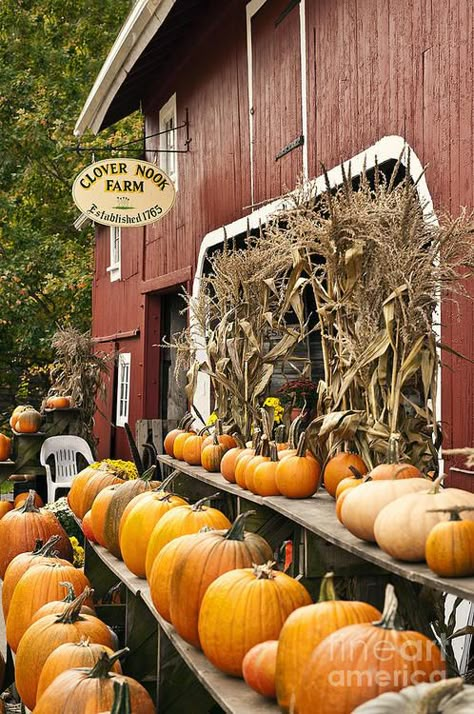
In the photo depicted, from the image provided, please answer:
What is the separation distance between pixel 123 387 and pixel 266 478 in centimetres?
1004

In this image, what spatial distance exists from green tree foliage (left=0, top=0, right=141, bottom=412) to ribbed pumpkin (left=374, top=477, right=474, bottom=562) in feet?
49.2

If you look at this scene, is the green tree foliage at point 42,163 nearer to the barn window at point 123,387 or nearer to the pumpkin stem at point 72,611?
the barn window at point 123,387

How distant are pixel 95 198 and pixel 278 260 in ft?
16.9

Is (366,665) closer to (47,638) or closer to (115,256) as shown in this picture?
(47,638)

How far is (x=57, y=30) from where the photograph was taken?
2130cm

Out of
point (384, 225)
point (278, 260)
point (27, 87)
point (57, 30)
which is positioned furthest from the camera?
point (57, 30)

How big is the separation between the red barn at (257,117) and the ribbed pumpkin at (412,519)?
1951 mm

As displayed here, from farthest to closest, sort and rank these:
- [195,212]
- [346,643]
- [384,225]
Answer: [195,212] < [384,225] < [346,643]

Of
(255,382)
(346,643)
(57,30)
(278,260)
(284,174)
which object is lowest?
(346,643)

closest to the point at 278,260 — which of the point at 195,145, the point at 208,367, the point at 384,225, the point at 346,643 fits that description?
→ the point at 384,225

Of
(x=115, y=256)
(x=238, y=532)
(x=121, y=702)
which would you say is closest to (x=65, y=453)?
(x=115, y=256)

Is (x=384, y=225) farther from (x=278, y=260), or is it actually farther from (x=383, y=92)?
(x=383, y=92)

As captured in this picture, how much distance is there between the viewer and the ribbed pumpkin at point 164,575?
336 centimetres

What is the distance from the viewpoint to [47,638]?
3.79 meters
